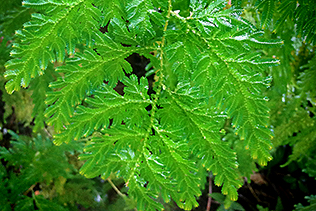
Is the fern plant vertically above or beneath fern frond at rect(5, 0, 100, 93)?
beneath

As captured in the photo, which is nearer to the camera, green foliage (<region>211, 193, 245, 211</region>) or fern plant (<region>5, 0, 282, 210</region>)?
fern plant (<region>5, 0, 282, 210</region>)

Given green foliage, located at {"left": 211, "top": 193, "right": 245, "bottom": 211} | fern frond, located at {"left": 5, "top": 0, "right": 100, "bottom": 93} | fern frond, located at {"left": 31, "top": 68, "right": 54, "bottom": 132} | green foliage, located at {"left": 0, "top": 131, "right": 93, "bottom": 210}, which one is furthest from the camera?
green foliage, located at {"left": 211, "top": 193, "right": 245, "bottom": 211}

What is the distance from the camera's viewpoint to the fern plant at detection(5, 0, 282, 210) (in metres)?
0.44

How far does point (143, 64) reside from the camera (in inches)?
42.7

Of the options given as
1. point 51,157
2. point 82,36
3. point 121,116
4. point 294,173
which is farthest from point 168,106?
point 294,173

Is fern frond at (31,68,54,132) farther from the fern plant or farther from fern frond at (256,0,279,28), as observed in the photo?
fern frond at (256,0,279,28)

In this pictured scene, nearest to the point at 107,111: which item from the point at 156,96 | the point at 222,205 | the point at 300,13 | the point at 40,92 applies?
the point at 156,96

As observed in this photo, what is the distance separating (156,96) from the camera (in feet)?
1.60

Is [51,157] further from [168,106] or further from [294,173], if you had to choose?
[294,173]

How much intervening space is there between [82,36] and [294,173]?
295 centimetres

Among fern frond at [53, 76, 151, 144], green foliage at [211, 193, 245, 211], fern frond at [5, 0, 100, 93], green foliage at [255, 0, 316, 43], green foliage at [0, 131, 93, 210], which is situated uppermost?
fern frond at [5, 0, 100, 93]

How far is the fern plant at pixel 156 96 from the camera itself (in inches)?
17.4

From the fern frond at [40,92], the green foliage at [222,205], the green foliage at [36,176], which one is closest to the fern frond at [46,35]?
the fern frond at [40,92]

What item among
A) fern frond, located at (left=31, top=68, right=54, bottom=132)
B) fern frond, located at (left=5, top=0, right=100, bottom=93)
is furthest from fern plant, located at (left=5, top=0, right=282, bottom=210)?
fern frond, located at (left=31, top=68, right=54, bottom=132)
